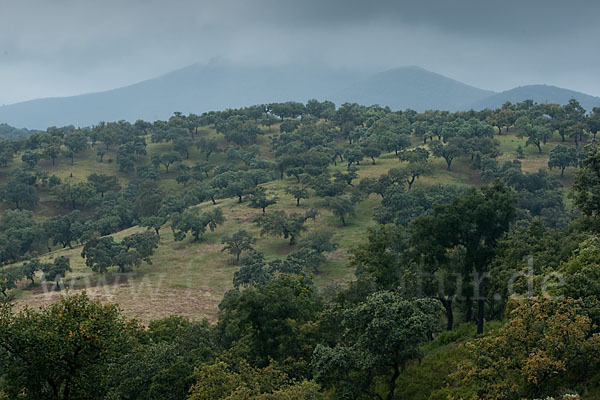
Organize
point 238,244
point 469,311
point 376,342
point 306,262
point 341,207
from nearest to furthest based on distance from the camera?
point 376,342 < point 469,311 < point 306,262 < point 238,244 < point 341,207

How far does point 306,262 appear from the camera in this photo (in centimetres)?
5725

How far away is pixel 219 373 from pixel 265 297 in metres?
8.62

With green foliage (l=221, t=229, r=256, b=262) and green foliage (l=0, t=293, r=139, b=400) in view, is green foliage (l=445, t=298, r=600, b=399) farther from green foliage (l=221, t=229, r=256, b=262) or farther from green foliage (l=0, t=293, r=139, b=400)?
green foliage (l=221, t=229, r=256, b=262)

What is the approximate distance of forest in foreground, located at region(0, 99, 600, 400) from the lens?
57.6 ft

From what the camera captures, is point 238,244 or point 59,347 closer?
point 59,347

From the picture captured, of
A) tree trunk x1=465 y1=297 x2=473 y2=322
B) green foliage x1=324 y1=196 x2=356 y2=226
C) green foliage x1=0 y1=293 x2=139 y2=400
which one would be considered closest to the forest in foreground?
green foliage x1=0 y1=293 x2=139 y2=400

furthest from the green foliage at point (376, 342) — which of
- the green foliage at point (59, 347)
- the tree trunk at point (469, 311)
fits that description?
the tree trunk at point (469, 311)

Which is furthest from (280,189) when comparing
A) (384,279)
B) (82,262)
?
(384,279)

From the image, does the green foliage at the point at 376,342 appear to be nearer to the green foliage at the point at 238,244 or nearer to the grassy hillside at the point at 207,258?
the grassy hillside at the point at 207,258

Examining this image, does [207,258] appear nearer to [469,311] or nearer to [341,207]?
[341,207]

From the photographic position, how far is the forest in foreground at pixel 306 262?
57.6 feet

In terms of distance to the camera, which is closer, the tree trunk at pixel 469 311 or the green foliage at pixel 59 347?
the green foliage at pixel 59 347

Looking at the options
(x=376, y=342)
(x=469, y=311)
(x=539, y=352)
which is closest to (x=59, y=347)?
(x=376, y=342)

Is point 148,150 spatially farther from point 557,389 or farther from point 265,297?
point 557,389
